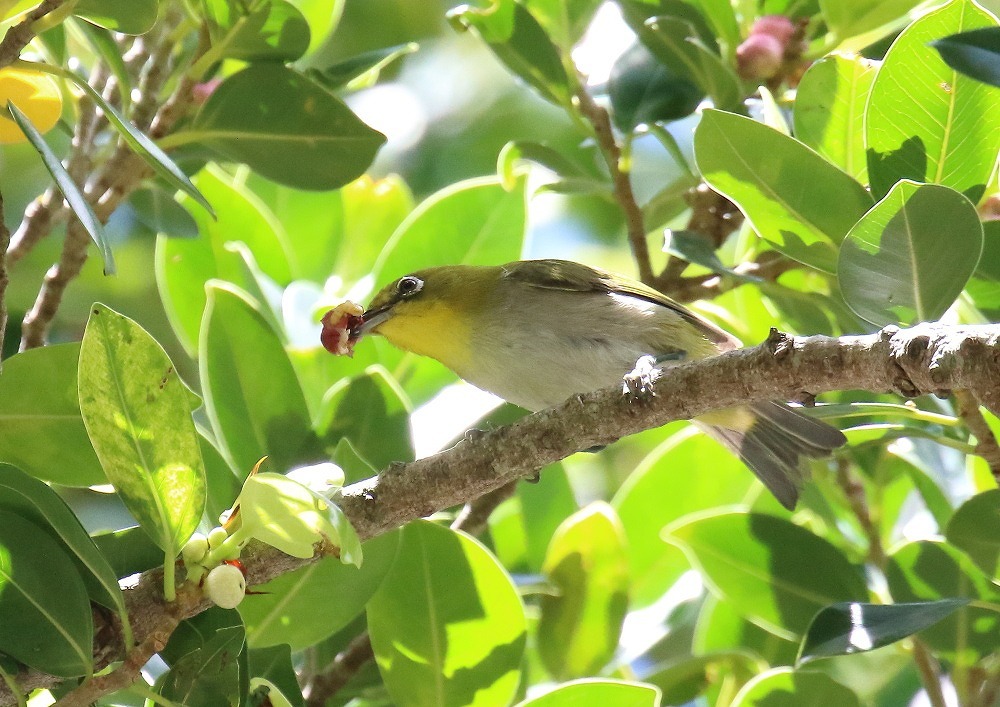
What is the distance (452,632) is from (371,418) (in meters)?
0.64

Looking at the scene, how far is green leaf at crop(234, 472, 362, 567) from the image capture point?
5.37ft

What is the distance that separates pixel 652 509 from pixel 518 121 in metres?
3.13

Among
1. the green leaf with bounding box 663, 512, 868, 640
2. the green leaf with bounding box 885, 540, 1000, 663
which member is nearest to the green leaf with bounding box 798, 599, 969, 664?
the green leaf with bounding box 885, 540, 1000, 663

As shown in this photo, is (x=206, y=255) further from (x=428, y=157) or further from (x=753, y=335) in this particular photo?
(x=428, y=157)

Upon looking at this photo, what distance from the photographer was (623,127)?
303 centimetres

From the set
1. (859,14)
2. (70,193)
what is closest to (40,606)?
(70,193)

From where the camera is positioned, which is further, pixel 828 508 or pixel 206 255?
pixel 206 255

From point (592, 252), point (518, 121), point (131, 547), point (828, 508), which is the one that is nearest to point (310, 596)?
point (131, 547)

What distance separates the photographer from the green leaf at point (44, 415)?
83.0 inches

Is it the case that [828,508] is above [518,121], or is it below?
below

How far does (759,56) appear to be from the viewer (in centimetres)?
295

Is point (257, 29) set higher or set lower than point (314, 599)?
higher

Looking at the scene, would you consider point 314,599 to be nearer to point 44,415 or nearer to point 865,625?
point 44,415

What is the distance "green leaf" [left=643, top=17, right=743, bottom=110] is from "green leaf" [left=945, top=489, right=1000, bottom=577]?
1.27 metres
